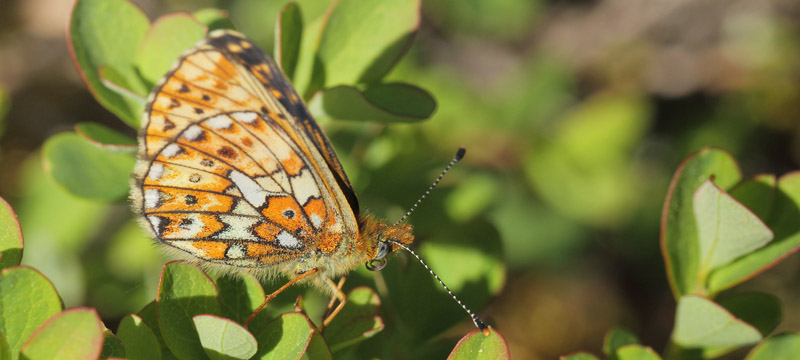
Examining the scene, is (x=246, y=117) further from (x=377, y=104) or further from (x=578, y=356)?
(x=578, y=356)

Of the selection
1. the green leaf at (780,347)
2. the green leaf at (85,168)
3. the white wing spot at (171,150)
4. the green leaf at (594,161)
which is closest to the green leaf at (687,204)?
the green leaf at (780,347)

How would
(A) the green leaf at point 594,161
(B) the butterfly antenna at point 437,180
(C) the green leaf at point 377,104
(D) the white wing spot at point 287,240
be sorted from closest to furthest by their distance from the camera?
(C) the green leaf at point 377,104 → (D) the white wing spot at point 287,240 → (B) the butterfly antenna at point 437,180 → (A) the green leaf at point 594,161

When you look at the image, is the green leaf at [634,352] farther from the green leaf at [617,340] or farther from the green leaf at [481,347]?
the green leaf at [481,347]

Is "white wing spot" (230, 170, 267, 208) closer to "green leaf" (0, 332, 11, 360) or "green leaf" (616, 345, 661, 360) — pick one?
"green leaf" (0, 332, 11, 360)

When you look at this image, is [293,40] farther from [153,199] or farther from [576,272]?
[576,272]

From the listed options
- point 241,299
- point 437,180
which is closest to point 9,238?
point 241,299

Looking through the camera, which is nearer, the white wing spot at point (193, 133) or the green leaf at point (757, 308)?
the green leaf at point (757, 308)
